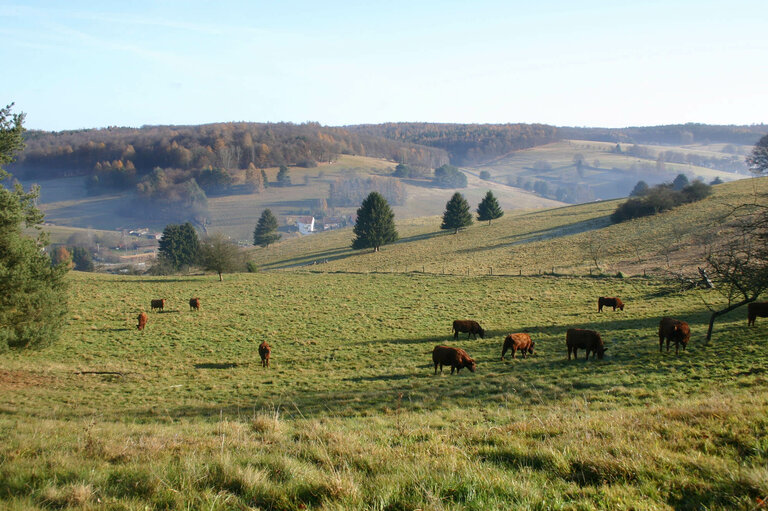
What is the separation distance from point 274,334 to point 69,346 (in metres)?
10.4

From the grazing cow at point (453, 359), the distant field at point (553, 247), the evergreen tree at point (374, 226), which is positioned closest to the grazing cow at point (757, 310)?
the grazing cow at point (453, 359)

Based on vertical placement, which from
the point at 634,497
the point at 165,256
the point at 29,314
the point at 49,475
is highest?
the point at 634,497

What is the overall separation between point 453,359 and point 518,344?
10.9 feet

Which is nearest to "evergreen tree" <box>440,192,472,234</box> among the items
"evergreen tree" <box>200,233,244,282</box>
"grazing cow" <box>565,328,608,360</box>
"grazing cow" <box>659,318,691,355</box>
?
"evergreen tree" <box>200,233,244,282</box>

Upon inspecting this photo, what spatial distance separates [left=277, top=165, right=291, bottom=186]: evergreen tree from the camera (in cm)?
17562

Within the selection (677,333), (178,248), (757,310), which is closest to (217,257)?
(178,248)

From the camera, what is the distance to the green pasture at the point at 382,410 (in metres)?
4.22

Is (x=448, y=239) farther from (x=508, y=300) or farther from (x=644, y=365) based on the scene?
(x=644, y=365)

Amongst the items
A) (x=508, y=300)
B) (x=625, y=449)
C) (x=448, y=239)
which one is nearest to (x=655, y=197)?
(x=448, y=239)

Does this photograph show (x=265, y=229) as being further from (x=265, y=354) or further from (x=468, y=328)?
(x=468, y=328)

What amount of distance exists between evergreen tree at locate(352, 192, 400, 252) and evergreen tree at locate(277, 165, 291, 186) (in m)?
114

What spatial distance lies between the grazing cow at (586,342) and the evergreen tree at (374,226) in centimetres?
5271

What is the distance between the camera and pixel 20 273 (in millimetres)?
15844

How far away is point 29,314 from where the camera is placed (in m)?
16.6
